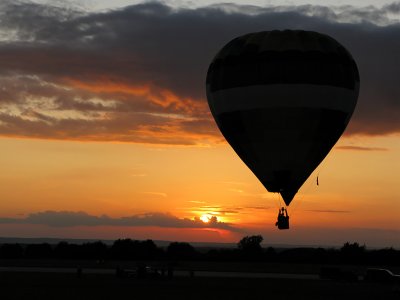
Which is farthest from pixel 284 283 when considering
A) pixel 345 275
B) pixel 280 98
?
pixel 280 98

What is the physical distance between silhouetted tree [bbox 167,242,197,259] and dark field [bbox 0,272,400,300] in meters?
45.6

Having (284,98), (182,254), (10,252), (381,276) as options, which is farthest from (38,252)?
(284,98)

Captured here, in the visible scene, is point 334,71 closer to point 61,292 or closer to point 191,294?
point 191,294

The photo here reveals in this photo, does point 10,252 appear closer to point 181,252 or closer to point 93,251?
point 93,251

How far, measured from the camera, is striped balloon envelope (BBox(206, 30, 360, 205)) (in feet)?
158

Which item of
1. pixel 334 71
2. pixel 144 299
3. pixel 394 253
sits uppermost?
pixel 334 71

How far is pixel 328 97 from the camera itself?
160ft

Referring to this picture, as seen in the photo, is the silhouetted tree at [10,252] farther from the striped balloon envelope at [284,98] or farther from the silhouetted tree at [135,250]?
the striped balloon envelope at [284,98]

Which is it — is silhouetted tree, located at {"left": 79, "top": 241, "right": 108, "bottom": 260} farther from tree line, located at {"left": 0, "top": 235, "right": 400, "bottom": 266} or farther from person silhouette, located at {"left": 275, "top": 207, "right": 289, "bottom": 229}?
person silhouette, located at {"left": 275, "top": 207, "right": 289, "bottom": 229}

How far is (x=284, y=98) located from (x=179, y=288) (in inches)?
589

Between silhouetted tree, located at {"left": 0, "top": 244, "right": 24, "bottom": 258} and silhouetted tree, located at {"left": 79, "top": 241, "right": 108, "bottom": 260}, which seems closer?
silhouetted tree, located at {"left": 0, "top": 244, "right": 24, "bottom": 258}

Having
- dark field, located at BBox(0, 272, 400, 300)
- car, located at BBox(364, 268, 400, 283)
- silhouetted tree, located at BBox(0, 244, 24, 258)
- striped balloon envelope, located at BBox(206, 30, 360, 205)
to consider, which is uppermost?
striped balloon envelope, located at BBox(206, 30, 360, 205)

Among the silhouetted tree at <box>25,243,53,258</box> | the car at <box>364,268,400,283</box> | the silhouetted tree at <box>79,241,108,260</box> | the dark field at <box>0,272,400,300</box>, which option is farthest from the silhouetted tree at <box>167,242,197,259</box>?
the car at <box>364,268,400,283</box>

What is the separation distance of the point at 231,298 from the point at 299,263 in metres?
56.0
